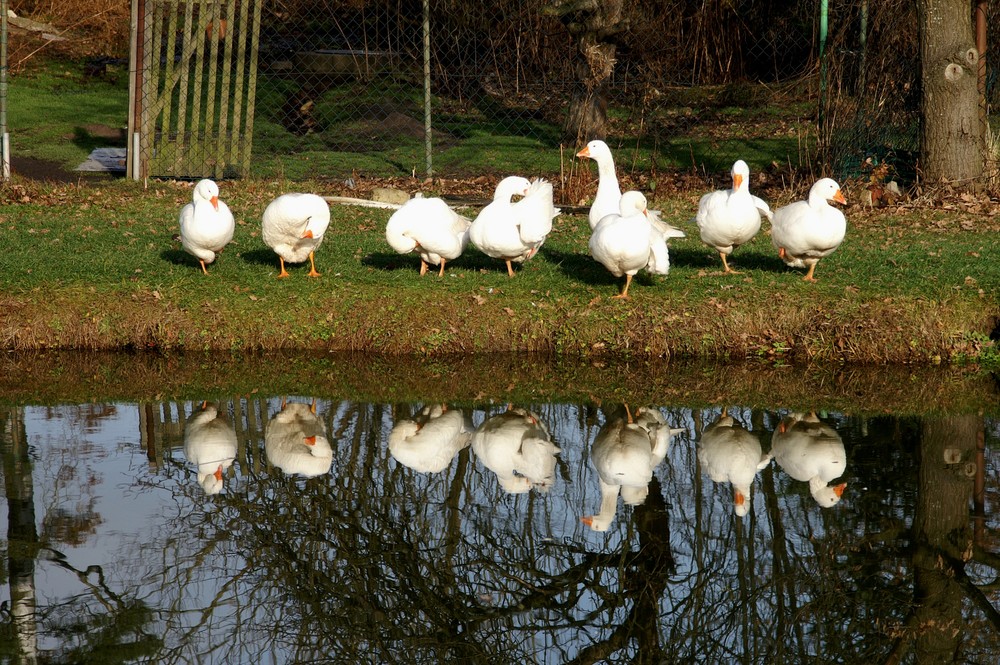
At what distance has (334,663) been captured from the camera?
4.02 m

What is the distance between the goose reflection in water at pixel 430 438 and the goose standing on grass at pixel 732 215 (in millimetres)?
2700

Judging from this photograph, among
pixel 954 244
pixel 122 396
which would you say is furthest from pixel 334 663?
pixel 954 244

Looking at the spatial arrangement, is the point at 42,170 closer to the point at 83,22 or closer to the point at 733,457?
the point at 83,22

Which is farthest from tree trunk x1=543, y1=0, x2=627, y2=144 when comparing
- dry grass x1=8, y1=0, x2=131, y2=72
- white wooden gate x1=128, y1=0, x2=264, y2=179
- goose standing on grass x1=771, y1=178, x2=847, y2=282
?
dry grass x1=8, y1=0, x2=131, y2=72

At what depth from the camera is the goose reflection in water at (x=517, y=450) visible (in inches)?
217

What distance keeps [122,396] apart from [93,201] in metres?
5.51

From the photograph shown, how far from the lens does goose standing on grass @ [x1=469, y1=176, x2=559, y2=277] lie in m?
8.05

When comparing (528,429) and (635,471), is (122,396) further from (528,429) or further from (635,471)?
(635,471)

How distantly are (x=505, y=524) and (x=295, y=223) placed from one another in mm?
3823

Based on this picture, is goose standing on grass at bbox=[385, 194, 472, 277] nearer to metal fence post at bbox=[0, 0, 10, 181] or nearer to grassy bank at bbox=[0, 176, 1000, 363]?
grassy bank at bbox=[0, 176, 1000, 363]

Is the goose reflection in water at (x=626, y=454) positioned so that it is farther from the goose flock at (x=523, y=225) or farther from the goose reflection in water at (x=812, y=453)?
the goose flock at (x=523, y=225)

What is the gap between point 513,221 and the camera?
8047 mm

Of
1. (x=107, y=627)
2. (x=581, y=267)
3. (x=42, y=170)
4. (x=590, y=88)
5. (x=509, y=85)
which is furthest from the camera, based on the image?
(x=509, y=85)

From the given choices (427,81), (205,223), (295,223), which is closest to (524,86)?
(427,81)
